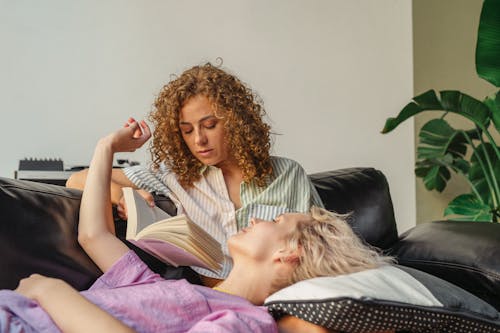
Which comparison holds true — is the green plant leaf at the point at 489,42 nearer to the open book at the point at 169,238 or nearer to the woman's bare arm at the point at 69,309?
the open book at the point at 169,238

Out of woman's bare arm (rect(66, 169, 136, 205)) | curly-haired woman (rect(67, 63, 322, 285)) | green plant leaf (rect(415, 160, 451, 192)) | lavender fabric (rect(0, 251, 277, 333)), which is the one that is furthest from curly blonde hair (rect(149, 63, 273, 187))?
green plant leaf (rect(415, 160, 451, 192))

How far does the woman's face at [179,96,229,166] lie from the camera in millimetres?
1902

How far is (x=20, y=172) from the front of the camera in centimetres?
216

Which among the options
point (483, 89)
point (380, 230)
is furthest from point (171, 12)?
point (483, 89)

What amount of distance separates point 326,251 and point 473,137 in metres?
3.05

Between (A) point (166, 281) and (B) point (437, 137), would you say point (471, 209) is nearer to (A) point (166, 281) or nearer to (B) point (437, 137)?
(B) point (437, 137)

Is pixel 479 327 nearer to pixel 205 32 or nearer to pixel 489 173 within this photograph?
pixel 205 32

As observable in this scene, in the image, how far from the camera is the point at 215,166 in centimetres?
203

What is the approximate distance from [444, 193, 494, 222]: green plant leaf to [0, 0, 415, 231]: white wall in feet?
0.85

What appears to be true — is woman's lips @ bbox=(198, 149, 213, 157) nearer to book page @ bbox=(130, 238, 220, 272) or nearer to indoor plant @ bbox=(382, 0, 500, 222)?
book page @ bbox=(130, 238, 220, 272)

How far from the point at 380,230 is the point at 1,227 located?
128cm

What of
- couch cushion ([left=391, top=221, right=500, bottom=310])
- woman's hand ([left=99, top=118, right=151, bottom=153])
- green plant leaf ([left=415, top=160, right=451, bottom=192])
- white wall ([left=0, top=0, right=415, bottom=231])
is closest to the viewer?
woman's hand ([left=99, top=118, right=151, bottom=153])

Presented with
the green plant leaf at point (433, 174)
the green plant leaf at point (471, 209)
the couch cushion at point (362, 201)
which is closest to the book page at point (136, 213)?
the couch cushion at point (362, 201)

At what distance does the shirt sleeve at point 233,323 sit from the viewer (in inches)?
41.9
